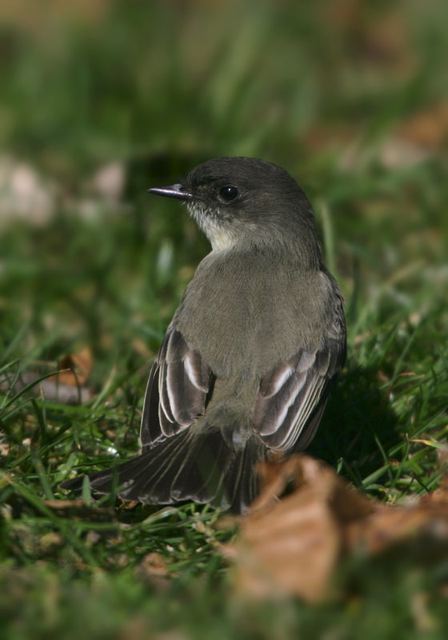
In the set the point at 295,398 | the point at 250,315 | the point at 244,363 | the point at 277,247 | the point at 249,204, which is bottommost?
the point at 295,398

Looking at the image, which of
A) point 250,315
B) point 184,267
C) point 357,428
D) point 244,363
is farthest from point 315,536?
point 184,267

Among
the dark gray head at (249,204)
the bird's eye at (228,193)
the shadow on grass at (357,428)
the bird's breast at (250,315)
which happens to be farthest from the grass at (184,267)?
the bird's eye at (228,193)

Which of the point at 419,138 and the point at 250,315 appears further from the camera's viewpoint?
the point at 419,138

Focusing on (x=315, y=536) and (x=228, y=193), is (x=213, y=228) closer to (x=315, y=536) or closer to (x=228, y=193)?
(x=228, y=193)

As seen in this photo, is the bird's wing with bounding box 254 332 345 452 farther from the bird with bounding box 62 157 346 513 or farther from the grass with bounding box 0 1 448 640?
the grass with bounding box 0 1 448 640

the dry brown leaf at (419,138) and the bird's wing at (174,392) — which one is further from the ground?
the dry brown leaf at (419,138)

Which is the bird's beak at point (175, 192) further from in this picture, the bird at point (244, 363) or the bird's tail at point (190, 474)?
→ the bird's tail at point (190, 474)

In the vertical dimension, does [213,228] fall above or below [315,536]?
above

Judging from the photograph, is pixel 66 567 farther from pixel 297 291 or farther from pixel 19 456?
pixel 297 291
